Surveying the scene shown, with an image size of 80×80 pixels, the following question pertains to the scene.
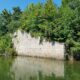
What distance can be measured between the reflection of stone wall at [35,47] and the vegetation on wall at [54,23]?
478 millimetres

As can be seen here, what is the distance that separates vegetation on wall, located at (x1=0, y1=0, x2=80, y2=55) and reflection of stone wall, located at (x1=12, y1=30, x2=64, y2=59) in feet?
1.57

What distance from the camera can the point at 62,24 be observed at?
23.4 m

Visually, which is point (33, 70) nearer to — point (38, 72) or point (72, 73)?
point (38, 72)

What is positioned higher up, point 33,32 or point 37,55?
point 33,32

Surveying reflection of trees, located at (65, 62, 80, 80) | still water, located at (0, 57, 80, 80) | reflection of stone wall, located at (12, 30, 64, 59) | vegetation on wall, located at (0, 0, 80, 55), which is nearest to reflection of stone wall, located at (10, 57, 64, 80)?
still water, located at (0, 57, 80, 80)

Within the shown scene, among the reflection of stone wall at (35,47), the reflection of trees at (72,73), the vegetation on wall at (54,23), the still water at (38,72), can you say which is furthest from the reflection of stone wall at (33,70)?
the reflection of stone wall at (35,47)

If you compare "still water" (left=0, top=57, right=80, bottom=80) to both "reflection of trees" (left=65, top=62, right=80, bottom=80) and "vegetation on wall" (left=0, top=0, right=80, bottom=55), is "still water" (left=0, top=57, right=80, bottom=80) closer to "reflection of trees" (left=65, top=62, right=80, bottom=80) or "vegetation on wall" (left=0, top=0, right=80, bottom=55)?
"reflection of trees" (left=65, top=62, right=80, bottom=80)

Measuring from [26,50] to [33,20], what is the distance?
2.91 m

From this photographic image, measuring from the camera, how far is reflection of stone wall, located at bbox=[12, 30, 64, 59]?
75.6 ft

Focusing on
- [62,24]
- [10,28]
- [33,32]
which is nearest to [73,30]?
[62,24]

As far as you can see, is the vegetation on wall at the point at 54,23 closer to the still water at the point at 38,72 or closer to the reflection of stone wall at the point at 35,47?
the reflection of stone wall at the point at 35,47

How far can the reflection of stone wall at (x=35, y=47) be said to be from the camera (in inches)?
907

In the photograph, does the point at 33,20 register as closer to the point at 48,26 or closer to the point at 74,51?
the point at 48,26

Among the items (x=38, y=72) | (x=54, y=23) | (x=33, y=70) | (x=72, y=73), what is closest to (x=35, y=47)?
(x=54, y=23)
